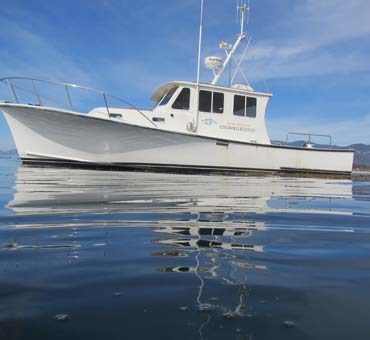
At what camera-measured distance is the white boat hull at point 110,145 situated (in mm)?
11031

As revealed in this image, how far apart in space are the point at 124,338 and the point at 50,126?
1071cm

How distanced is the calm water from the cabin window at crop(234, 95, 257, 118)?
9945 millimetres

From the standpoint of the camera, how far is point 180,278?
1.70m

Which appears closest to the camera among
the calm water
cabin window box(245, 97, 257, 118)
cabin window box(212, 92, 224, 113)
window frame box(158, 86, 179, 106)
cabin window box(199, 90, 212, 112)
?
the calm water

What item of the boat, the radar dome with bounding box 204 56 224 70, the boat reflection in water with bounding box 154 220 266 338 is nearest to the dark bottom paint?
the boat

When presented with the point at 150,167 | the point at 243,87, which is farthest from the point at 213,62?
the point at 150,167

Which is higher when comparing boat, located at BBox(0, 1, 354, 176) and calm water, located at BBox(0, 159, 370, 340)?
boat, located at BBox(0, 1, 354, 176)

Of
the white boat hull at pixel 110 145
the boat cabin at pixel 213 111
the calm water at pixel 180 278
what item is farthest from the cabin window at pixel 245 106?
the calm water at pixel 180 278

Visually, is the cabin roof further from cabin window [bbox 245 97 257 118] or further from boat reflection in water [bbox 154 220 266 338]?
boat reflection in water [bbox 154 220 266 338]

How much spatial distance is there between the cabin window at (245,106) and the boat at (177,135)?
0.11ft

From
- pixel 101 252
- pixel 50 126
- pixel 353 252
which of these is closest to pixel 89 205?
pixel 101 252

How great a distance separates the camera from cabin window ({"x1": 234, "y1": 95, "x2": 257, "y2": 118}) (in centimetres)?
1302

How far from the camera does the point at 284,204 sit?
16.0 ft

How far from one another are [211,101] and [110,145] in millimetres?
3598
